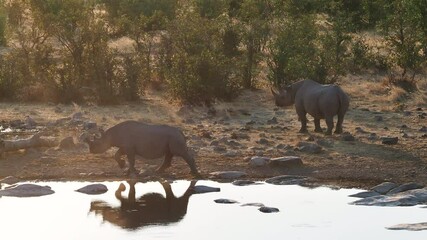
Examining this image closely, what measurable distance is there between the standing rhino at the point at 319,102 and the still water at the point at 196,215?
4667mm

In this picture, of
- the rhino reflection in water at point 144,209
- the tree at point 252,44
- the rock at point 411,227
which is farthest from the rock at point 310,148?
the tree at point 252,44

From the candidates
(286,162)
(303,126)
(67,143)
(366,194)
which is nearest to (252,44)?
(303,126)

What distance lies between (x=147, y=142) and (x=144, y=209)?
2.44 m

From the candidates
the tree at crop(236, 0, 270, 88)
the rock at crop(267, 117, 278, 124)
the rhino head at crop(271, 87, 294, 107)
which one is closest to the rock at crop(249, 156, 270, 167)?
the rock at crop(267, 117, 278, 124)

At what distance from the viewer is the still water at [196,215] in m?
12.8

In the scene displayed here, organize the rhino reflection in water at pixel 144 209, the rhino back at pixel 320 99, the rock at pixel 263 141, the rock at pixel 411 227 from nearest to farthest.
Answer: the rock at pixel 411 227 < the rhino reflection in water at pixel 144 209 < the rock at pixel 263 141 < the rhino back at pixel 320 99

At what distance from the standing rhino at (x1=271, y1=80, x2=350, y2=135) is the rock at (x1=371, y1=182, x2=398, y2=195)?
184 inches

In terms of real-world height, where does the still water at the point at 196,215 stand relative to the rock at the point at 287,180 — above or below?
below

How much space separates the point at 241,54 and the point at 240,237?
58.6 ft

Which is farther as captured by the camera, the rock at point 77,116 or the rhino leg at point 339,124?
the rock at point 77,116

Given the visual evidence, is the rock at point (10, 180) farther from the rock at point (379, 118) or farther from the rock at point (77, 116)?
the rock at point (379, 118)

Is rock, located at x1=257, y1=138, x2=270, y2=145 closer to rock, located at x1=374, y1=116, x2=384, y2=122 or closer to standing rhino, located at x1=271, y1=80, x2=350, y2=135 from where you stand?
standing rhino, located at x1=271, y1=80, x2=350, y2=135

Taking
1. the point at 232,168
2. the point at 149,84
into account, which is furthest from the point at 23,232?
the point at 149,84

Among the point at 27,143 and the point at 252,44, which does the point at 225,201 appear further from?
the point at 252,44
